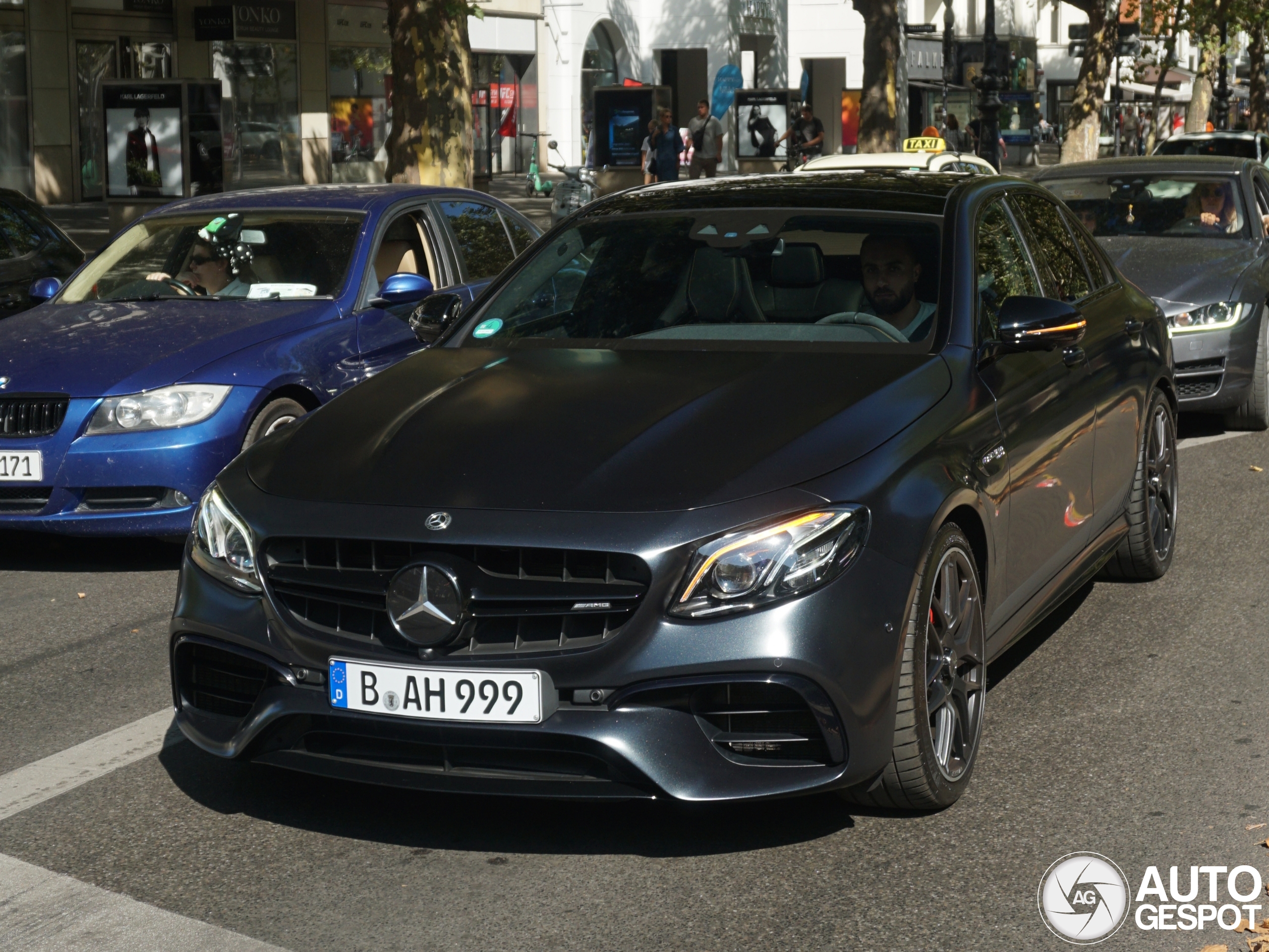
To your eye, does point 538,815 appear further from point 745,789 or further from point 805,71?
point 805,71

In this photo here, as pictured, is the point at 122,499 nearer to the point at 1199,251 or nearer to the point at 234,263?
the point at 234,263

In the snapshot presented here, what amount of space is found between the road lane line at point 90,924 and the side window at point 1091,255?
4.00 metres

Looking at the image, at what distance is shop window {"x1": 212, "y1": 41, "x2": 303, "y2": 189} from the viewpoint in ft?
113

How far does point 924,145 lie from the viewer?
65.1 ft

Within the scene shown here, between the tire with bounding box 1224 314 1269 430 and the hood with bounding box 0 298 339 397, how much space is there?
566 cm

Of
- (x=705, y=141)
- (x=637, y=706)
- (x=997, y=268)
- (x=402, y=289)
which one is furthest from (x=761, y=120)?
(x=637, y=706)

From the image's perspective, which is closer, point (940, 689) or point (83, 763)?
point (940, 689)

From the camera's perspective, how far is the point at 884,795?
4094mm

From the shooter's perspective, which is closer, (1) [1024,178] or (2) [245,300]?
(1) [1024,178]

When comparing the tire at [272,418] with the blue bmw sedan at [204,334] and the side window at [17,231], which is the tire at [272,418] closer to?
the blue bmw sedan at [204,334]

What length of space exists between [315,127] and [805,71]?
18.7 m

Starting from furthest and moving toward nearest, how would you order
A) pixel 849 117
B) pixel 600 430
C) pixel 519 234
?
pixel 849 117
pixel 519 234
pixel 600 430

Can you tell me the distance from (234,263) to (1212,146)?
1977 cm

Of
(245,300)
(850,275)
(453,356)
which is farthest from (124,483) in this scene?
(850,275)
